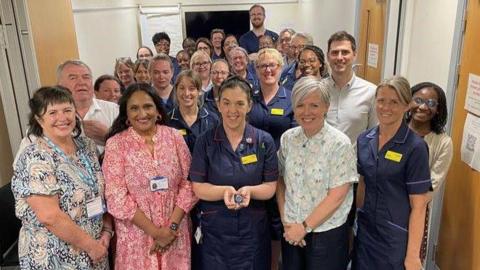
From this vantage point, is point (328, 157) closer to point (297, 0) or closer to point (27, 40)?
point (27, 40)

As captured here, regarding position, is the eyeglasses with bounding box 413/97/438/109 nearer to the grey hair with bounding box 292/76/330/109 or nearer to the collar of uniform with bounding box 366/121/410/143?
the collar of uniform with bounding box 366/121/410/143

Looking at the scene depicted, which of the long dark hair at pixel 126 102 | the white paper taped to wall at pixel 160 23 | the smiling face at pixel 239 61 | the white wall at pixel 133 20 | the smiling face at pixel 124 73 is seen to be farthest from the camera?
the white paper taped to wall at pixel 160 23

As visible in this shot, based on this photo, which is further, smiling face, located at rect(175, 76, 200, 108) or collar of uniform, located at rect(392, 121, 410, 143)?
smiling face, located at rect(175, 76, 200, 108)

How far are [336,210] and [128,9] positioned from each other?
6225 mm

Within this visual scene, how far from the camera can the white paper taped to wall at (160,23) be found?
24.7 feet

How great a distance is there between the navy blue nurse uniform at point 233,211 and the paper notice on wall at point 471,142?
3.77 feet

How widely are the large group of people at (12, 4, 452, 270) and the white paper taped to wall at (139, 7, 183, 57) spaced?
5.98 metres

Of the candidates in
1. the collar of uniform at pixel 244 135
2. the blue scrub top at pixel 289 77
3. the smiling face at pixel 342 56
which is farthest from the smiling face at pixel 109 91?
the smiling face at pixel 342 56

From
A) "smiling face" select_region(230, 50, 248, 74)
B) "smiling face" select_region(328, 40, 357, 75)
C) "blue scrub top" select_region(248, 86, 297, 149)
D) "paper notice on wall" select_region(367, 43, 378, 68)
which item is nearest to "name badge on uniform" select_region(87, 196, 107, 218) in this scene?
"blue scrub top" select_region(248, 86, 297, 149)

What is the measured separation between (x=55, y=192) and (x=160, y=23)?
6.63m

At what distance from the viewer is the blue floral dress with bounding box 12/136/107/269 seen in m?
1.68

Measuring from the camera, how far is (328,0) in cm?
591

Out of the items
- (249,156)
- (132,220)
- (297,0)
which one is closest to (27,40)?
(132,220)

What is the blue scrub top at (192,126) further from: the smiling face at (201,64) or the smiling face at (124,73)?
the smiling face at (124,73)
